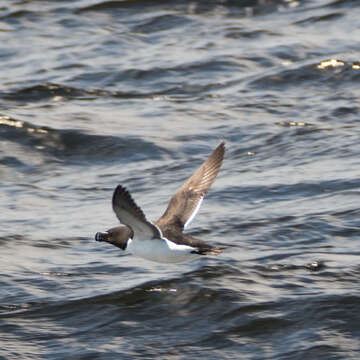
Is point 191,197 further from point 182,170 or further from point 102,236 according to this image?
point 182,170

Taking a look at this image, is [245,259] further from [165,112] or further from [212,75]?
[212,75]

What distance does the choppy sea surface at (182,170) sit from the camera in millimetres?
6777

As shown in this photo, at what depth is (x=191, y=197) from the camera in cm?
816

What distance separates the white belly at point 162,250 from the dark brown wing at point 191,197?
2.05ft

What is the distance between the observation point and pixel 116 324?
688cm

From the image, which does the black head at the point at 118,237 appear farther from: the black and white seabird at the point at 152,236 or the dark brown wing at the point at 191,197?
the dark brown wing at the point at 191,197

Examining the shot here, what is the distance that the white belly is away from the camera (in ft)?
22.9

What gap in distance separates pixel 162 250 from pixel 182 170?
3714 mm

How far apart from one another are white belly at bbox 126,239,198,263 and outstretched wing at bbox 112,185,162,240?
5 centimetres

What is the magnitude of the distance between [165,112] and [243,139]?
164 cm

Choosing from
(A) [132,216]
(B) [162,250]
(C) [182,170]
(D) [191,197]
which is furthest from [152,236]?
(C) [182,170]

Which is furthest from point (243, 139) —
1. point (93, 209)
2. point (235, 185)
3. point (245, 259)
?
point (245, 259)

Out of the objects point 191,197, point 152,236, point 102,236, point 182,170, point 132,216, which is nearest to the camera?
point 132,216

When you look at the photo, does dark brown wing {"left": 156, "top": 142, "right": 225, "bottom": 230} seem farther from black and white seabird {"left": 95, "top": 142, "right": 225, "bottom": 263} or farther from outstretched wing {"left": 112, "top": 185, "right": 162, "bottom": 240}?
outstretched wing {"left": 112, "top": 185, "right": 162, "bottom": 240}
